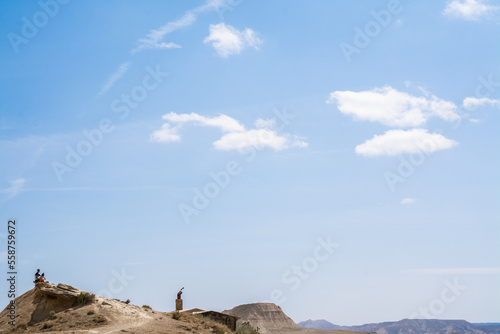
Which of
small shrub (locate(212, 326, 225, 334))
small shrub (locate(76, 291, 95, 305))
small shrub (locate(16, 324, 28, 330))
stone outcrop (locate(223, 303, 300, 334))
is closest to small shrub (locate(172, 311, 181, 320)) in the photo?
small shrub (locate(212, 326, 225, 334))

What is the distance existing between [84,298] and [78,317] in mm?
2309

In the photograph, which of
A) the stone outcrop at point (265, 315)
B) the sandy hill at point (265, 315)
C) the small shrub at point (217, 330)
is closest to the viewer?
the small shrub at point (217, 330)

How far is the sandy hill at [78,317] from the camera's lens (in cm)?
2870

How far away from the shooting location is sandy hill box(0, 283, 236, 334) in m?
28.7

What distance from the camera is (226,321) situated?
50.1 metres

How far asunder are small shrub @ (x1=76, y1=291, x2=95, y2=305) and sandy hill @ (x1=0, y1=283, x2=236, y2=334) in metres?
0.16

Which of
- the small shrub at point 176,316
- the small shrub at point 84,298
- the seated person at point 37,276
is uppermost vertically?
the seated person at point 37,276

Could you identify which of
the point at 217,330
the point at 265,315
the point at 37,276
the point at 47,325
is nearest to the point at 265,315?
the point at 265,315

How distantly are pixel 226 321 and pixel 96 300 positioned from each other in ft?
68.5

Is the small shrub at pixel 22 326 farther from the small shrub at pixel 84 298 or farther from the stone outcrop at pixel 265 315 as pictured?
the stone outcrop at pixel 265 315

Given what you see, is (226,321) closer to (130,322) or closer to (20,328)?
(130,322)

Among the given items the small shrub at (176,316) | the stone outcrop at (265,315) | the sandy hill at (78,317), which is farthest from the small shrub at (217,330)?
the stone outcrop at (265,315)

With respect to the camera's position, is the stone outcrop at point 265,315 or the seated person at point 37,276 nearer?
the seated person at point 37,276

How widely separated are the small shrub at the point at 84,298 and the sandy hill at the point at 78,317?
157mm
